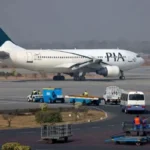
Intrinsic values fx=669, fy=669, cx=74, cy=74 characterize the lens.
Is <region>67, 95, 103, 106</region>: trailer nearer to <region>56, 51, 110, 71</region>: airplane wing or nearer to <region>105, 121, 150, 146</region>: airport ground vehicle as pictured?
<region>105, 121, 150, 146</region>: airport ground vehicle

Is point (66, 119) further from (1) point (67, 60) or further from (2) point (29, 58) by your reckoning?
(1) point (67, 60)

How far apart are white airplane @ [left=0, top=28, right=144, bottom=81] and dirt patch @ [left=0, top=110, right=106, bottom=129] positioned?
164 feet

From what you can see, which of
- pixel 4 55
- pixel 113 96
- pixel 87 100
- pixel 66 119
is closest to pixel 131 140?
pixel 66 119

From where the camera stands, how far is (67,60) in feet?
364

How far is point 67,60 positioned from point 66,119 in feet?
190

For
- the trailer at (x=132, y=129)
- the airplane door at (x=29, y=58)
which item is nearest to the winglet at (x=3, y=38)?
the airplane door at (x=29, y=58)

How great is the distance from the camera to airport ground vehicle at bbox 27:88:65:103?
69.9 m

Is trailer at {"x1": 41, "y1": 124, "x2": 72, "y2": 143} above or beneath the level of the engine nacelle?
beneath

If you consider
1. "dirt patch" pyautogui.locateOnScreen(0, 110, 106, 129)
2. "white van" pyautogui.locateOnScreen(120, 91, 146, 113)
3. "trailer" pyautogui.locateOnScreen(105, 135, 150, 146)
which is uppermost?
"white van" pyautogui.locateOnScreen(120, 91, 146, 113)

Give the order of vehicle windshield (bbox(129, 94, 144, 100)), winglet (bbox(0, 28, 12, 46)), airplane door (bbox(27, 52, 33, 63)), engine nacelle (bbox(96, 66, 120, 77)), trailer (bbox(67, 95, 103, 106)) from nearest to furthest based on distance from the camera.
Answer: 1. vehicle windshield (bbox(129, 94, 144, 100))
2. trailer (bbox(67, 95, 103, 106))
3. engine nacelle (bbox(96, 66, 120, 77))
4. airplane door (bbox(27, 52, 33, 63))
5. winglet (bbox(0, 28, 12, 46))

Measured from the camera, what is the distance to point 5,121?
51.9 metres

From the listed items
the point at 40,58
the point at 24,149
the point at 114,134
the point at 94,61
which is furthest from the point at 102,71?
the point at 24,149

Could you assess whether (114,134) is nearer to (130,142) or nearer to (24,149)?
(130,142)

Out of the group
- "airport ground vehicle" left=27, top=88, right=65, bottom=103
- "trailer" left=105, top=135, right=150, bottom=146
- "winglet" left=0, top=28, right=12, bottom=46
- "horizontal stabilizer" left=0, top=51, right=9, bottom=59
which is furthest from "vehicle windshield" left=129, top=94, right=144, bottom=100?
"winglet" left=0, top=28, right=12, bottom=46
